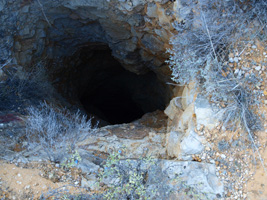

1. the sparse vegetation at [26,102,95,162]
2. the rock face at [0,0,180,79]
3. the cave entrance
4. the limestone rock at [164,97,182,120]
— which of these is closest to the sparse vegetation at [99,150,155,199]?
the sparse vegetation at [26,102,95,162]

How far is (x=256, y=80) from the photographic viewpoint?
2.52 meters

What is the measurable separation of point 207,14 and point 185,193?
6.93 ft

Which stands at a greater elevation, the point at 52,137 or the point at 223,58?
the point at 223,58

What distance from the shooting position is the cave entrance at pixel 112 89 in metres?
6.30

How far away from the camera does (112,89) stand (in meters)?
8.02

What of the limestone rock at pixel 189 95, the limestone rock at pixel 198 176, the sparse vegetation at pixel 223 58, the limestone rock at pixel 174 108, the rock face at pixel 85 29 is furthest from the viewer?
the rock face at pixel 85 29

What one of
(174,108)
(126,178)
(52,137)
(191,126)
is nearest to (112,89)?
(174,108)

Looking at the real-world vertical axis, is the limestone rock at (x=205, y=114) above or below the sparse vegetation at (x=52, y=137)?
above

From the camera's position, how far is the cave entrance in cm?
630

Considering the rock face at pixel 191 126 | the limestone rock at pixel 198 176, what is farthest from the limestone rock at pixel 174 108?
the limestone rock at pixel 198 176

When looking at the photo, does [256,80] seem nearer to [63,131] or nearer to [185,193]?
[185,193]

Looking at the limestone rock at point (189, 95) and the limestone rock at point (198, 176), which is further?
the limestone rock at point (189, 95)

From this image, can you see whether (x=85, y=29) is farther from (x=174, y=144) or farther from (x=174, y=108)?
(x=174, y=144)

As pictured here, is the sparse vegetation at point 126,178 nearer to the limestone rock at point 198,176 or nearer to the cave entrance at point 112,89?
the limestone rock at point 198,176
